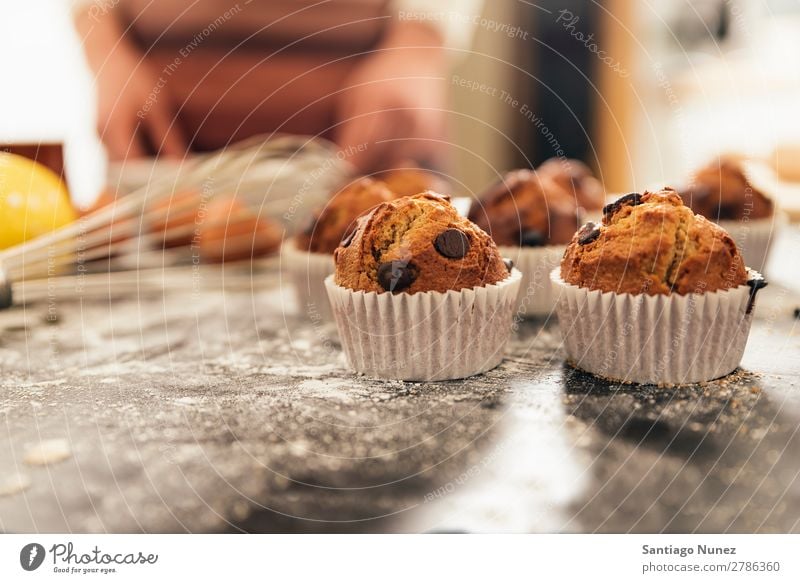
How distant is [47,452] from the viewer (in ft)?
4.71

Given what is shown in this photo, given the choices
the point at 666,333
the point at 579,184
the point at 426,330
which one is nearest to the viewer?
the point at 666,333

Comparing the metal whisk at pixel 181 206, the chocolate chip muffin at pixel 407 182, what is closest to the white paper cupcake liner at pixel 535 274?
the chocolate chip muffin at pixel 407 182

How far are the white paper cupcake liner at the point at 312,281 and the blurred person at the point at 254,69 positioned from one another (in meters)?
2.24

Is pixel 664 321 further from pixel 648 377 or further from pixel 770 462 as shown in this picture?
pixel 770 462

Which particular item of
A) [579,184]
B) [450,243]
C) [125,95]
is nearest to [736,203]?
[579,184]

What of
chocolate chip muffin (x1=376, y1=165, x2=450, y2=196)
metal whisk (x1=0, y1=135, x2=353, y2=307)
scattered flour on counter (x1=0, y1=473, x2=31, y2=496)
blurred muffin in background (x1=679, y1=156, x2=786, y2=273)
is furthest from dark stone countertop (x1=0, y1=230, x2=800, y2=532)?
metal whisk (x1=0, y1=135, x2=353, y2=307)

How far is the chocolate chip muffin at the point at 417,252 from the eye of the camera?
5.63 ft

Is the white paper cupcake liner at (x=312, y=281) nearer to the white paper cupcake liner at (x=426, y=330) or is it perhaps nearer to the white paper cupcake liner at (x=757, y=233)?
the white paper cupcake liner at (x=426, y=330)

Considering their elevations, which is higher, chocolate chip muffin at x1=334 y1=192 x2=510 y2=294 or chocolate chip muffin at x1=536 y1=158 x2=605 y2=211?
chocolate chip muffin at x1=536 y1=158 x2=605 y2=211

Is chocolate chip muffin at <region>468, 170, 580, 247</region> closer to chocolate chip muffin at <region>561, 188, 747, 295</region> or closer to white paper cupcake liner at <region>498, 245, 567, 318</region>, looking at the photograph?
white paper cupcake liner at <region>498, 245, 567, 318</region>

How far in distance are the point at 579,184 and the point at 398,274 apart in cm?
162

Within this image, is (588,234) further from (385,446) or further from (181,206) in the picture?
(181,206)

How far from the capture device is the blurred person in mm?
4648

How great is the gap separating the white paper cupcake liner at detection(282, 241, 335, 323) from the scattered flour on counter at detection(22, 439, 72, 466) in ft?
3.35
